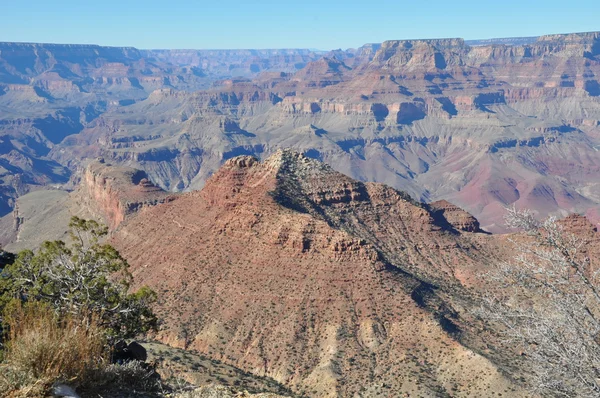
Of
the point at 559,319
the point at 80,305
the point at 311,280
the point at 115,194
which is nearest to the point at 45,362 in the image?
the point at 80,305

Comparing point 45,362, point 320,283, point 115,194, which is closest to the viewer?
point 45,362

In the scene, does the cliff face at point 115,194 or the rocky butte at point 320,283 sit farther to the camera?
the cliff face at point 115,194

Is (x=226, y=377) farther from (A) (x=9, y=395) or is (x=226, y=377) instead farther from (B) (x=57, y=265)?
(A) (x=9, y=395)

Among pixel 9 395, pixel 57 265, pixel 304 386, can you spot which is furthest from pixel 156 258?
pixel 9 395

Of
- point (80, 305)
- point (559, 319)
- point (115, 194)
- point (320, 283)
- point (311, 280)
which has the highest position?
point (559, 319)

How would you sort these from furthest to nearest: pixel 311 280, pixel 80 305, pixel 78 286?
1. pixel 311 280
2. pixel 78 286
3. pixel 80 305

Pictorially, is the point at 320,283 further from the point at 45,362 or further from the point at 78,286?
the point at 45,362

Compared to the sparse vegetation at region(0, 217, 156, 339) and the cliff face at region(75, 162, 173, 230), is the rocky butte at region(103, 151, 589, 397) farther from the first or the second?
the cliff face at region(75, 162, 173, 230)

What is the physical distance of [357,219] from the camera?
84.2m

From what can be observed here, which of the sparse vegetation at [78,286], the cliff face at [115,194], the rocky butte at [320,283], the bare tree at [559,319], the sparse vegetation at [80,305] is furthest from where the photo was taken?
the cliff face at [115,194]

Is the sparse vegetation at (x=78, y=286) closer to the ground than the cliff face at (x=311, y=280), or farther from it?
farther from it

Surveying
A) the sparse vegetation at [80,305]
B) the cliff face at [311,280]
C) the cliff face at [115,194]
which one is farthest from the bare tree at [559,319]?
the cliff face at [115,194]

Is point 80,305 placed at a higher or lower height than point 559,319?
lower

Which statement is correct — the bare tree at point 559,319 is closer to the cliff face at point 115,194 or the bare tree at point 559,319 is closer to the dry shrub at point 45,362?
the dry shrub at point 45,362
